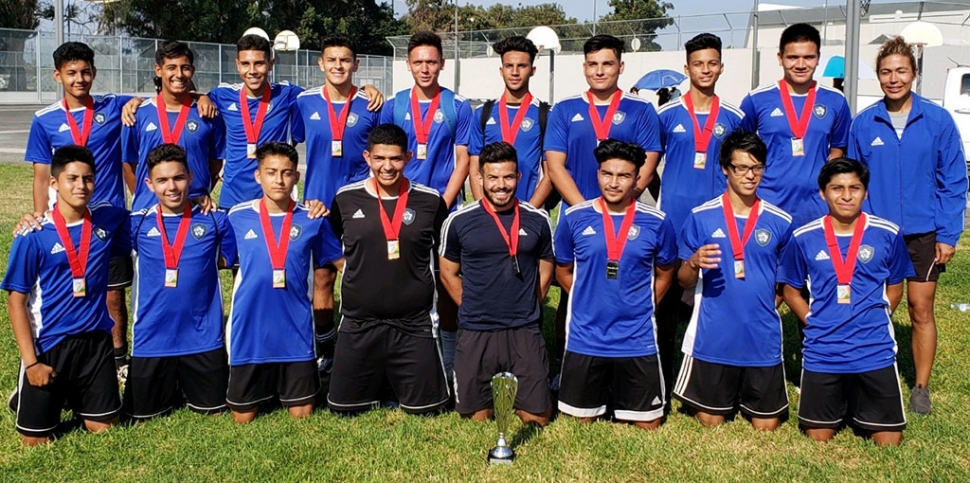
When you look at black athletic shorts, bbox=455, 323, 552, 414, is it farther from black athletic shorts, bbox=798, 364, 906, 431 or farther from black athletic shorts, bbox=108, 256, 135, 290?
black athletic shorts, bbox=108, 256, 135, 290

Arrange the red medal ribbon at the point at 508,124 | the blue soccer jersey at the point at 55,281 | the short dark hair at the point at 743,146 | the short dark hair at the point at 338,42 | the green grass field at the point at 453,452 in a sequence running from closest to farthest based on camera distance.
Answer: the green grass field at the point at 453,452 < the blue soccer jersey at the point at 55,281 < the short dark hair at the point at 743,146 < the red medal ribbon at the point at 508,124 < the short dark hair at the point at 338,42

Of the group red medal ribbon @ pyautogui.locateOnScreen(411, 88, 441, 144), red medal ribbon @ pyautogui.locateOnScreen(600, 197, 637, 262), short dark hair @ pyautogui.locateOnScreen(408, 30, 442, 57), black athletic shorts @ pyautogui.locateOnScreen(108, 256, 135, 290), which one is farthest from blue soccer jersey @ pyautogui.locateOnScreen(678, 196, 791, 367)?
black athletic shorts @ pyautogui.locateOnScreen(108, 256, 135, 290)

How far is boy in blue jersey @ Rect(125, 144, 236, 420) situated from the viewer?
534cm

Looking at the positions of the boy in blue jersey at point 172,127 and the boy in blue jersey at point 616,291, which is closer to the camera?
the boy in blue jersey at point 616,291

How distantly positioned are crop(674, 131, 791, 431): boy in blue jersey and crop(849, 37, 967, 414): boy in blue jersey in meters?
0.83

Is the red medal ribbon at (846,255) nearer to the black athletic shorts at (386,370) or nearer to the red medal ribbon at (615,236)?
the red medal ribbon at (615,236)

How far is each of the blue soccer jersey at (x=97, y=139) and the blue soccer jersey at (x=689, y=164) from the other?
3660 millimetres

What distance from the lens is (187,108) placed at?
20.3 feet

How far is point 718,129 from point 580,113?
0.87 meters

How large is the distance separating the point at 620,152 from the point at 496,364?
4.77 feet

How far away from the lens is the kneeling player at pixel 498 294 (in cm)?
541

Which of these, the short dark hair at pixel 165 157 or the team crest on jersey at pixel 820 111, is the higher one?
the team crest on jersey at pixel 820 111

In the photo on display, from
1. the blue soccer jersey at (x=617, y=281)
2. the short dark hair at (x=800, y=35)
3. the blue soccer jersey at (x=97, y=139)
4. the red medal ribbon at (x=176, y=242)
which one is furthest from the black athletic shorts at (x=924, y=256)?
the blue soccer jersey at (x=97, y=139)

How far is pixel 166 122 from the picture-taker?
241 inches
